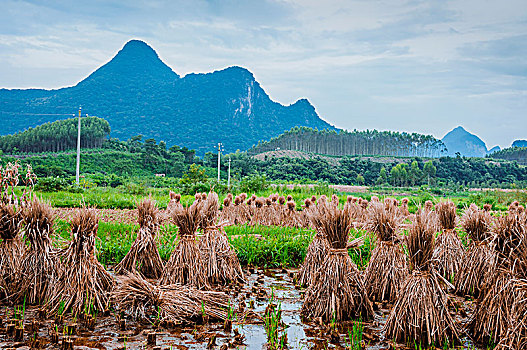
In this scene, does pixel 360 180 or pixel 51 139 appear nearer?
pixel 360 180

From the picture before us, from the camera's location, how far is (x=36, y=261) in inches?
176

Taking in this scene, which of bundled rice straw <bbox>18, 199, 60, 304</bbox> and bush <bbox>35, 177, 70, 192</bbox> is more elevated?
bush <bbox>35, 177, 70, 192</bbox>

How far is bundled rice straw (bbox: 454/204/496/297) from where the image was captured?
514cm

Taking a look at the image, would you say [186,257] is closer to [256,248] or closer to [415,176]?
[256,248]

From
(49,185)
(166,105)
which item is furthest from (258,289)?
(166,105)

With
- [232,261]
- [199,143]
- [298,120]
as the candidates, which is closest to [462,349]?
[232,261]

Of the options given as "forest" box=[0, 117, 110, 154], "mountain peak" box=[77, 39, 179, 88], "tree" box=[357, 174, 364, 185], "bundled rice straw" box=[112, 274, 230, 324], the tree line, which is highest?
"mountain peak" box=[77, 39, 179, 88]

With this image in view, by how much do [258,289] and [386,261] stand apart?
1.57 metres

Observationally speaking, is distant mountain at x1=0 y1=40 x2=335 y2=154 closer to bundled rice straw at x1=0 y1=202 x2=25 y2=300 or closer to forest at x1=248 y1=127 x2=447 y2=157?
forest at x1=248 y1=127 x2=447 y2=157

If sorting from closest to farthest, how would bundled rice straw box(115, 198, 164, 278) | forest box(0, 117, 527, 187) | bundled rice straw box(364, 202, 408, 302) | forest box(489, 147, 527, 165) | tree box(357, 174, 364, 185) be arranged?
bundled rice straw box(364, 202, 408, 302) < bundled rice straw box(115, 198, 164, 278) < forest box(0, 117, 527, 187) < tree box(357, 174, 364, 185) < forest box(489, 147, 527, 165)

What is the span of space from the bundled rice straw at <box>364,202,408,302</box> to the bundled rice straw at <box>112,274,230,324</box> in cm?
185

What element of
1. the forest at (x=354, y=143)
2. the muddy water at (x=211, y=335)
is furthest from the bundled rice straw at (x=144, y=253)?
the forest at (x=354, y=143)

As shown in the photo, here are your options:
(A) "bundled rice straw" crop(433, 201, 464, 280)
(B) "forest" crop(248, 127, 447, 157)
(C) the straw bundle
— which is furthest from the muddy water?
(B) "forest" crop(248, 127, 447, 157)

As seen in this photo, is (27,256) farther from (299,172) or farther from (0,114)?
(0,114)
